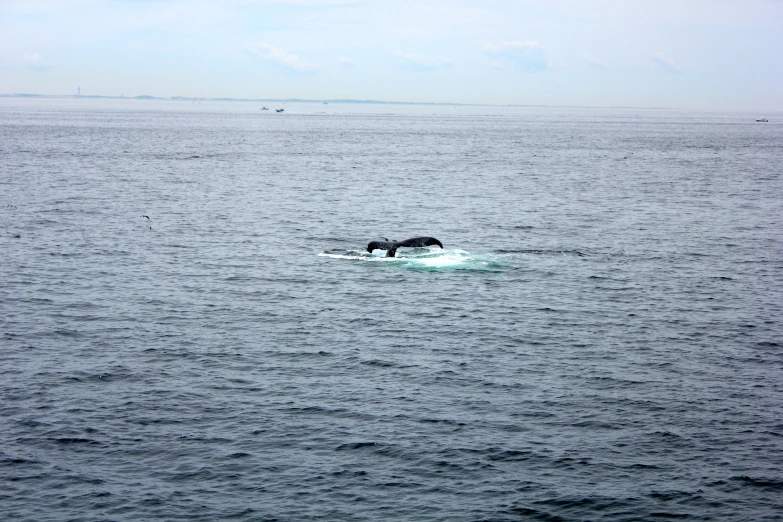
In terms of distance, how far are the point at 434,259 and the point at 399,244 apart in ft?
6.97

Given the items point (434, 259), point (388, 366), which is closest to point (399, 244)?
point (434, 259)

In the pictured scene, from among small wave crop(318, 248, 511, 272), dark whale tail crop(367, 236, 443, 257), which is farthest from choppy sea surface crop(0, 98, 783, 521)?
dark whale tail crop(367, 236, 443, 257)

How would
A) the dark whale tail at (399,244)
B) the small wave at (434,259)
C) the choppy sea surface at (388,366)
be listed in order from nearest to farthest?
the choppy sea surface at (388,366) → the small wave at (434,259) → the dark whale tail at (399,244)

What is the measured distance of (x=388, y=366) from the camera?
30.0 meters

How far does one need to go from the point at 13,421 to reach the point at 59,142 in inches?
5590

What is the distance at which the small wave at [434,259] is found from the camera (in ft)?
152

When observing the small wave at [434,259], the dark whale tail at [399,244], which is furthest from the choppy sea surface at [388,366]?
the dark whale tail at [399,244]

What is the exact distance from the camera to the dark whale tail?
47341 mm

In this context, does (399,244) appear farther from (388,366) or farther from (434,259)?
(388,366)

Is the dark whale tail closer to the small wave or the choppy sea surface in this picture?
the small wave

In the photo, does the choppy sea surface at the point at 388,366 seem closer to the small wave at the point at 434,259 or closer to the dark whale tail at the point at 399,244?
the small wave at the point at 434,259

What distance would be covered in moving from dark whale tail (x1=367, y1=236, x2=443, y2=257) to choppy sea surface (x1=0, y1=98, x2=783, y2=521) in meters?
0.95

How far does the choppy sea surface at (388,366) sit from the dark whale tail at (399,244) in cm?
95

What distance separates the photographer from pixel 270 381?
28266 millimetres
